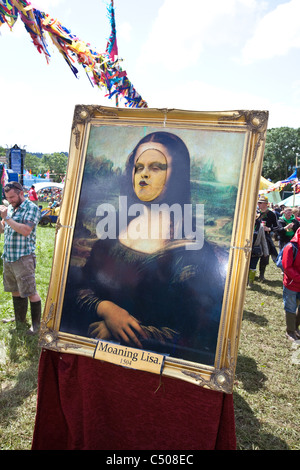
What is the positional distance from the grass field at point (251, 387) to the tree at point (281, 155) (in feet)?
147

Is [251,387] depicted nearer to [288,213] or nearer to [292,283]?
[292,283]

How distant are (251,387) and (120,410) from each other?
1.90 metres

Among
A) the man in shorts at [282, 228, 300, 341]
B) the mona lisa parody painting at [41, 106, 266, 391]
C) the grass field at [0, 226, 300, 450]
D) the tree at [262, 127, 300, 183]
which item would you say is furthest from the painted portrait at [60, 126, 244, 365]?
the tree at [262, 127, 300, 183]

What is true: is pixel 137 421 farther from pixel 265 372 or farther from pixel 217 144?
pixel 265 372

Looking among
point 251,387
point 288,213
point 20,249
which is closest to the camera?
point 251,387

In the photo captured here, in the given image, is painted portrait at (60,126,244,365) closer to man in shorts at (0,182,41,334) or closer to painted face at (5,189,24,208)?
man in shorts at (0,182,41,334)

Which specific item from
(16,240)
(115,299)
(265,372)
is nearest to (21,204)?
(16,240)

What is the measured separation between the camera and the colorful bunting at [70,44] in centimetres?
283

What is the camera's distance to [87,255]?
6.57 feet

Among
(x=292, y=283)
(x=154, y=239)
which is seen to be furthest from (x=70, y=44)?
(x=292, y=283)

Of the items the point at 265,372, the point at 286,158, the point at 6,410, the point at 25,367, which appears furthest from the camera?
the point at 286,158

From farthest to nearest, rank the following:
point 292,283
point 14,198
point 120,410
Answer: point 292,283, point 14,198, point 120,410

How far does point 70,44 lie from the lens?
11.4ft
